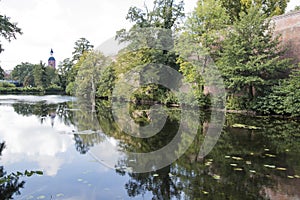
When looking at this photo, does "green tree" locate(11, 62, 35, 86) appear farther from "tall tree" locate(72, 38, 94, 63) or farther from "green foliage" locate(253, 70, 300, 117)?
"green foliage" locate(253, 70, 300, 117)

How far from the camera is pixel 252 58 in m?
11.6

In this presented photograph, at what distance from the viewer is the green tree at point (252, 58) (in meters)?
11.4

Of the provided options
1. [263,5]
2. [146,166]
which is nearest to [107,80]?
[263,5]

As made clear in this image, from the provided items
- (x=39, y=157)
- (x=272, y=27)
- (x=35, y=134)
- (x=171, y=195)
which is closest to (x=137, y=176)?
(x=171, y=195)

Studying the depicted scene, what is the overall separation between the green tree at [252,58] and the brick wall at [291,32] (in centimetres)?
68

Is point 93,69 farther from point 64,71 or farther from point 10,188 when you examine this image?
point 10,188

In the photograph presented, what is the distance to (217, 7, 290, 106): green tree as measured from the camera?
11.4 meters

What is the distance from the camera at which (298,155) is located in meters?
4.68

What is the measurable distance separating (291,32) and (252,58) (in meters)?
3.05

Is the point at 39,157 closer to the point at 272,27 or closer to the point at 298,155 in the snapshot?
the point at 298,155

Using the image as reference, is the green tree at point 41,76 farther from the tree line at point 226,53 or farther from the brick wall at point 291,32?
the brick wall at point 291,32

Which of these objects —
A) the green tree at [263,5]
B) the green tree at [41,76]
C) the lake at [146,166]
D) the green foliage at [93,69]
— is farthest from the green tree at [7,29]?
the green tree at [41,76]

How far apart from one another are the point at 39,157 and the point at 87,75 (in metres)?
22.9

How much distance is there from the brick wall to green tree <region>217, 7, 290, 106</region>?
0.68m
